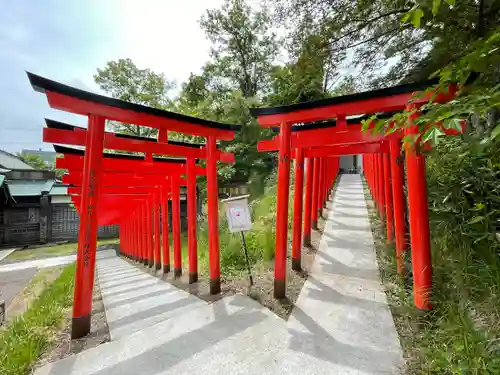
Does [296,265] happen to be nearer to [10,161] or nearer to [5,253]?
[5,253]

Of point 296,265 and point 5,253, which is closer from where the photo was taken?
point 296,265

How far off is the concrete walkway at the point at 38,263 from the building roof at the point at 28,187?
5.64 metres

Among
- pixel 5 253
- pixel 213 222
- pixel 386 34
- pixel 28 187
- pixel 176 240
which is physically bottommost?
pixel 5 253

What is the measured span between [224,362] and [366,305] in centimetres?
203

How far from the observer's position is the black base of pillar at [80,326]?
2969 millimetres

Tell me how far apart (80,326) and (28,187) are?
62.9 ft

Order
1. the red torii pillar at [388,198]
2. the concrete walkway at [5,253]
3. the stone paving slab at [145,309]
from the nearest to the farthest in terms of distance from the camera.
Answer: the stone paving slab at [145,309]
the red torii pillar at [388,198]
the concrete walkway at [5,253]

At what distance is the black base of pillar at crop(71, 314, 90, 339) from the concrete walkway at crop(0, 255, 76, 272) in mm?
11589

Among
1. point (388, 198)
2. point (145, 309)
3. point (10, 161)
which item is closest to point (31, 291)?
point (145, 309)

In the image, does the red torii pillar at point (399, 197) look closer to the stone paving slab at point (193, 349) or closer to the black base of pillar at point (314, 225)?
the stone paving slab at point (193, 349)

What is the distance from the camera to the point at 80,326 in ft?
9.83

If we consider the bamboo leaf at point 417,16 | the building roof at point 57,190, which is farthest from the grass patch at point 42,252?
the bamboo leaf at point 417,16

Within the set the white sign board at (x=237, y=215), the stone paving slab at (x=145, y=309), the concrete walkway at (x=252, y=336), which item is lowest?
the stone paving slab at (x=145, y=309)

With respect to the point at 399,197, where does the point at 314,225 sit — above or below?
below
